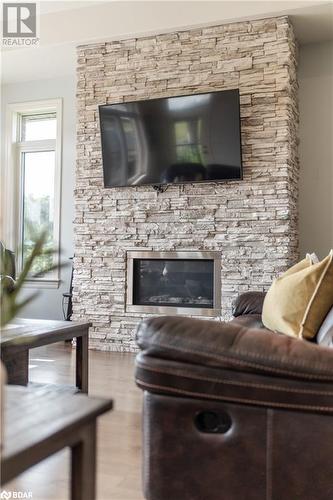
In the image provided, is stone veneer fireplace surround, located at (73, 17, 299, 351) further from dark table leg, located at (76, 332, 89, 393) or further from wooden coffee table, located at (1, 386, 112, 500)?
wooden coffee table, located at (1, 386, 112, 500)

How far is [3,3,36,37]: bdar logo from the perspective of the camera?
16.4ft

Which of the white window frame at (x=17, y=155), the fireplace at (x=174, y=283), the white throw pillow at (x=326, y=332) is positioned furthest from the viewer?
the white window frame at (x=17, y=155)

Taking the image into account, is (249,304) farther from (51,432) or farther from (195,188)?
(51,432)

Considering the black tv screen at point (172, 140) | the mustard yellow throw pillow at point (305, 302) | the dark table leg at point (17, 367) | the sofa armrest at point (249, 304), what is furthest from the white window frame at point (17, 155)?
the mustard yellow throw pillow at point (305, 302)

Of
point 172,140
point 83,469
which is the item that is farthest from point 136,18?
point 83,469

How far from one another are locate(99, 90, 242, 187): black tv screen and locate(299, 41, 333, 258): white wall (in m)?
0.86

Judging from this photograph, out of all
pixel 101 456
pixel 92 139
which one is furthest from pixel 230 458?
pixel 92 139

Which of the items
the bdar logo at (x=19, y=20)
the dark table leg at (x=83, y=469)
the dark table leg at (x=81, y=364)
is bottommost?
the dark table leg at (x=81, y=364)

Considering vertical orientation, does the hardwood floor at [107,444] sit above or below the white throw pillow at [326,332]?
below

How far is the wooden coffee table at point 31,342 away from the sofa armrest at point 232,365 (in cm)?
89

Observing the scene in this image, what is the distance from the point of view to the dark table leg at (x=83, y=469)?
3.26 ft

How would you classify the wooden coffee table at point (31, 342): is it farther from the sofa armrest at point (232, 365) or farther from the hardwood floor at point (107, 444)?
the sofa armrest at point (232, 365)

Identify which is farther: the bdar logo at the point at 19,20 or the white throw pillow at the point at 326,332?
the bdar logo at the point at 19,20

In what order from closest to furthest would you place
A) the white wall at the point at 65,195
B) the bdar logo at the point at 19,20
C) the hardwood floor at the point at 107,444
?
the hardwood floor at the point at 107,444
the bdar logo at the point at 19,20
the white wall at the point at 65,195
